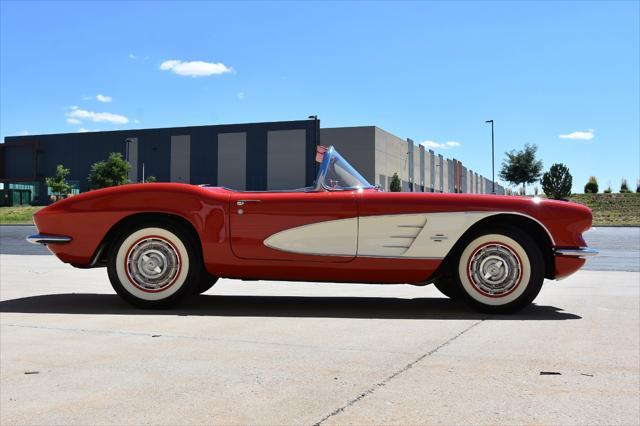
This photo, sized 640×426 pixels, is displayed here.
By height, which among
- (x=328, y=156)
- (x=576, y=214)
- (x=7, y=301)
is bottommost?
(x=7, y=301)

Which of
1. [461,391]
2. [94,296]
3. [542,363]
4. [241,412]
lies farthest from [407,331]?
[94,296]

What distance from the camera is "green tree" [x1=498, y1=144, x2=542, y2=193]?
188 feet

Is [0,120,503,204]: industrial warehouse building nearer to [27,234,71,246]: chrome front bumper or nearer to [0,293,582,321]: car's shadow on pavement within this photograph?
[0,293,582,321]: car's shadow on pavement

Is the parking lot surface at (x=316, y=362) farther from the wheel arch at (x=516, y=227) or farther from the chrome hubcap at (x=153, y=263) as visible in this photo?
the wheel arch at (x=516, y=227)

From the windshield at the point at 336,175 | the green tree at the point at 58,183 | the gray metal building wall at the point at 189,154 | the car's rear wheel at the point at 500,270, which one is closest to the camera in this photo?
the car's rear wheel at the point at 500,270

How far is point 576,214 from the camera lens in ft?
14.8

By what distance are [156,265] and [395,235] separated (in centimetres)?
197

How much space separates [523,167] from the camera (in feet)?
188

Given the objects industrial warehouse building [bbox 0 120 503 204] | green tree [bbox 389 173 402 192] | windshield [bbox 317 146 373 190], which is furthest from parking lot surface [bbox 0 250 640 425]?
green tree [bbox 389 173 402 192]

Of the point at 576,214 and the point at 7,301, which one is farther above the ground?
the point at 576,214

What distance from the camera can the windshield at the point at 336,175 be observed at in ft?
15.6

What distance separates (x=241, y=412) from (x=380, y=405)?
0.56 meters

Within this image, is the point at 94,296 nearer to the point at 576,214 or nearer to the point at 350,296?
the point at 350,296

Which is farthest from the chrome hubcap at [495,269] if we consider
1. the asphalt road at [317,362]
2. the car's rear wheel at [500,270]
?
the asphalt road at [317,362]
